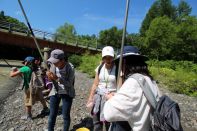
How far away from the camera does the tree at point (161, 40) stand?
149 ft

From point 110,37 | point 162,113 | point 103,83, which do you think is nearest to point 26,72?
point 103,83

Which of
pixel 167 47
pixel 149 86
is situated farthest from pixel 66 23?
pixel 149 86

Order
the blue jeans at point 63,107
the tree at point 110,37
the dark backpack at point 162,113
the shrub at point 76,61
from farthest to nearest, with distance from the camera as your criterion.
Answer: the tree at point 110,37, the shrub at point 76,61, the blue jeans at point 63,107, the dark backpack at point 162,113

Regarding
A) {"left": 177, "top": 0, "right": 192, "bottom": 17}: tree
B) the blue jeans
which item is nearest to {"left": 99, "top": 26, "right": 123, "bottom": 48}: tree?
{"left": 177, "top": 0, "right": 192, "bottom": 17}: tree

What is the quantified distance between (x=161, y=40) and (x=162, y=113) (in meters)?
46.6

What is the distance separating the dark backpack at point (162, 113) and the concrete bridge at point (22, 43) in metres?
33.6

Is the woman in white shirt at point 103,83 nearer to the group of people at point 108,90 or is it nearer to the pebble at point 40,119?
A: the group of people at point 108,90

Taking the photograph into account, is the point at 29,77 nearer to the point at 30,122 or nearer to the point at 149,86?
the point at 30,122

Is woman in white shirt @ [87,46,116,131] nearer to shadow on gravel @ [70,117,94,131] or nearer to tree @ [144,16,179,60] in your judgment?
shadow on gravel @ [70,117,94,131]

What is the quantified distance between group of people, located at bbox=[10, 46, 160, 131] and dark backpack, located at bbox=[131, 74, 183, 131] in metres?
0.05

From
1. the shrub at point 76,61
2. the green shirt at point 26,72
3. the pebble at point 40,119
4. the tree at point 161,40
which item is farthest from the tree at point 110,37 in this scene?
the green shirt at point 26,72

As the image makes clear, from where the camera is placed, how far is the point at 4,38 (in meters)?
34.5

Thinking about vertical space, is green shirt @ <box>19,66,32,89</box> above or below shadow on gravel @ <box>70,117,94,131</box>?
above

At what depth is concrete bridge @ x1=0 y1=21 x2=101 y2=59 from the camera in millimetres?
35062
